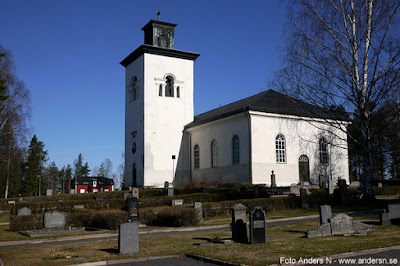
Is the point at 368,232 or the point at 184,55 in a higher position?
the point at 184,55

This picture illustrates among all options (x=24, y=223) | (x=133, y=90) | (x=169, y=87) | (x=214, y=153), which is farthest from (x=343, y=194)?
(x=133, y=90)

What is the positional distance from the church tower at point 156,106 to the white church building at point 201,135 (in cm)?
9

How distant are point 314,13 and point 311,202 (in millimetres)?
9438

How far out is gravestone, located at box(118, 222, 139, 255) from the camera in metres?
8.95

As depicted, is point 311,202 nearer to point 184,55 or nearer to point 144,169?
point 144,169

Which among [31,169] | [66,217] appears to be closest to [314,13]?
[66,217]

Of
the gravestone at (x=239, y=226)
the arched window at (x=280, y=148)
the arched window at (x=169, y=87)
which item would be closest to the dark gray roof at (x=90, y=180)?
the arched window at (x=169, y=87)

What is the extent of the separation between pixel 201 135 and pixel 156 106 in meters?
5.12

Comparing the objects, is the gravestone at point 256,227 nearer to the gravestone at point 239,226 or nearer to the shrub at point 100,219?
the gravestone at point 239,226

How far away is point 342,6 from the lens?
1962cm

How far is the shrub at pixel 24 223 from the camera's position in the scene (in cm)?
1458

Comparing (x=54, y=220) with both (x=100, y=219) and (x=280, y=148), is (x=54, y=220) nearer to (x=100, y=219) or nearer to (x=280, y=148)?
(x=100, y=219)

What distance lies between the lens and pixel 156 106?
37.7 m

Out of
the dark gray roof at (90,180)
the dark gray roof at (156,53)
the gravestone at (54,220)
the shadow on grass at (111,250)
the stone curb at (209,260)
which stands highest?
the dark gray roof at (156,53)
